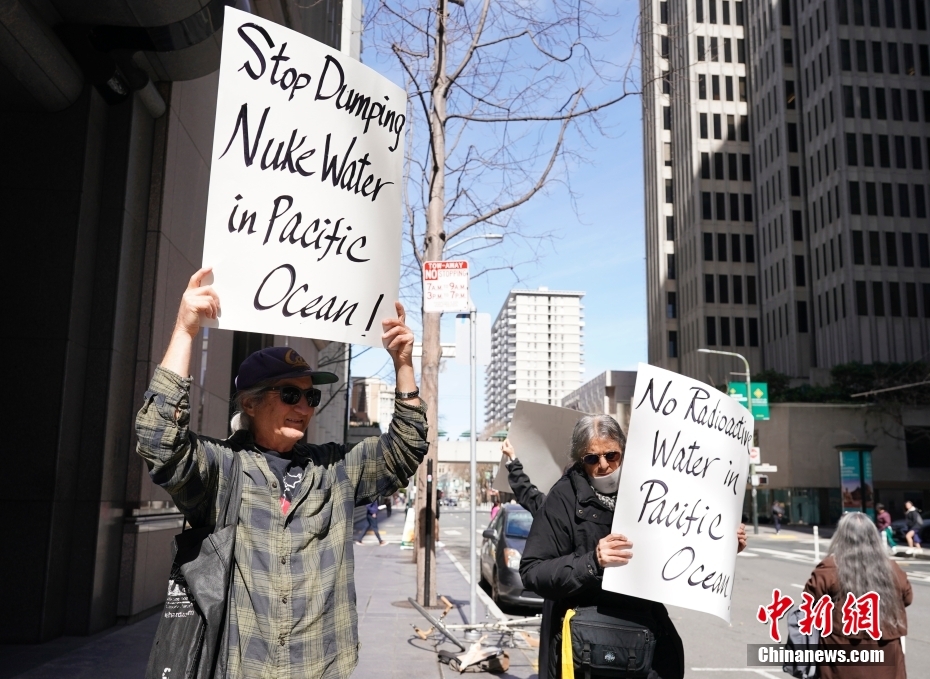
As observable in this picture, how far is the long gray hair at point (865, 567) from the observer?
4.93m

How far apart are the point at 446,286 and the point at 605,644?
5927 millimetres

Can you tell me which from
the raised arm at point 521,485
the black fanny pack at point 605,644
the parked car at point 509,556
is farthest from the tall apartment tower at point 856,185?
the black fanny pack at point 605,644

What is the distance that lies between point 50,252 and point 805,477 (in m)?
49.8

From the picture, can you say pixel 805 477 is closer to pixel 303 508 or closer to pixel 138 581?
pixel 138 581

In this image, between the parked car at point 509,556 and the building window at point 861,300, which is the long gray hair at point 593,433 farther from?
the building window at point 861,300

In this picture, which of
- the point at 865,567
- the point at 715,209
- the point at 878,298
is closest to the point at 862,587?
the point at 865,567

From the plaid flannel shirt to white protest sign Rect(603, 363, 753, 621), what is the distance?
1.18 m

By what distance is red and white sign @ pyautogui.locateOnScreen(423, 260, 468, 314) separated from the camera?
895 cm

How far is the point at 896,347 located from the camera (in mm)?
56500

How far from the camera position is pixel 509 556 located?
13.5 meters

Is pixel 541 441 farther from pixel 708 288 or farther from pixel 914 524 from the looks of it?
pixel 708 288

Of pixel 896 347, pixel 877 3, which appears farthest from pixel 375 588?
pixel 877 3

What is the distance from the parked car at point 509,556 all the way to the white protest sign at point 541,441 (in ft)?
21.6

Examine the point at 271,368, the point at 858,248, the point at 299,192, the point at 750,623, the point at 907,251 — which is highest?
the point at 858,248
